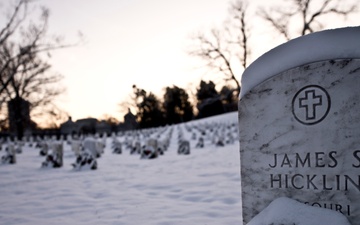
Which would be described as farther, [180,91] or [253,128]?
[180,91]

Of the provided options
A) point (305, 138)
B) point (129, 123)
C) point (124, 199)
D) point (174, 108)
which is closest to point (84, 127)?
point (129, 123)

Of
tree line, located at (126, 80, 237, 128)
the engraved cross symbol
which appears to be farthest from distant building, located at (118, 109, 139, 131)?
the engraved cross symbol

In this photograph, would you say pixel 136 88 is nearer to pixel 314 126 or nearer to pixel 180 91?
pixel 180 91

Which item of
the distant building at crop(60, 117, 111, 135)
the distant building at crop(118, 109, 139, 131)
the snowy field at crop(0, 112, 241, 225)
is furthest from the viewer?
the distant building at crop(118, 109, 139, 131)

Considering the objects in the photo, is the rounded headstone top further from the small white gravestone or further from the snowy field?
the snowy field

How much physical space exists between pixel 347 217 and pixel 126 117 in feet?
187

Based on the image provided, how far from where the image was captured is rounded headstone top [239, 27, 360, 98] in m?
1.63

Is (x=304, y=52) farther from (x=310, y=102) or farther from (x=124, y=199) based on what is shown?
(x=124, y=199)

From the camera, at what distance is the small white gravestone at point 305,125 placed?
5.27ft

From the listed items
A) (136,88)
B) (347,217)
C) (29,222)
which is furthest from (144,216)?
(136,88)

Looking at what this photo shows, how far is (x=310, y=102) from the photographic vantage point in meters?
1.71

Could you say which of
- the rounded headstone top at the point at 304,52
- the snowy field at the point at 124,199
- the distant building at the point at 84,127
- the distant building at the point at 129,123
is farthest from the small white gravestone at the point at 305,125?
the distant building at the point at 84,127

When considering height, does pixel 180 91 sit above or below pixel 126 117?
above

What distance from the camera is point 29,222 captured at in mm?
3273
